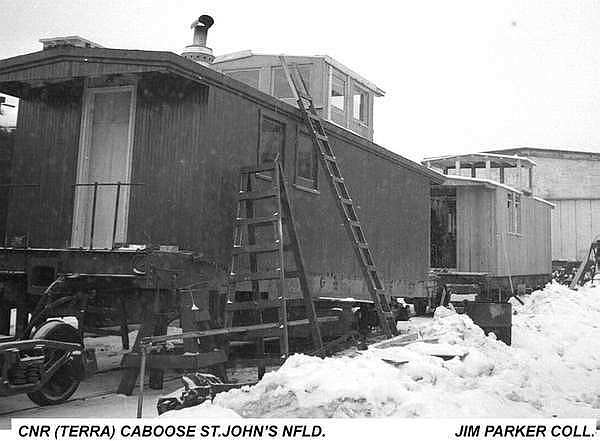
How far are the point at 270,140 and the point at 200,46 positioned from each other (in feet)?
8.81

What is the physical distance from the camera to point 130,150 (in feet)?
24.0

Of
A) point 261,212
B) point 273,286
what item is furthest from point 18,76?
point 273,286

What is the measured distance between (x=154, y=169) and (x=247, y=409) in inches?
143

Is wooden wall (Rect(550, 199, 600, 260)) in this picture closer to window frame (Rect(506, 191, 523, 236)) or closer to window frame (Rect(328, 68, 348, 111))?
window frame (Rect(506, 191, 523, 236))

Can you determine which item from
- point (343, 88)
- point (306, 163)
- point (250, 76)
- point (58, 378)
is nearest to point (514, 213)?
point (343, 88)

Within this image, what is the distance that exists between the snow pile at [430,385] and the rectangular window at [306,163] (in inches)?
110

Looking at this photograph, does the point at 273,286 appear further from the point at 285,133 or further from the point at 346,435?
the point at 346,435

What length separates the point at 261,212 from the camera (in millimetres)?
8227

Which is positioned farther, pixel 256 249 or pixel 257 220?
pixel 257 220

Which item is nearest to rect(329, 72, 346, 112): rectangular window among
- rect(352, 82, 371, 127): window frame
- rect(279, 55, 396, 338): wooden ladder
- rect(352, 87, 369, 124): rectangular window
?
rect(352, 82, 371, 127): window frame

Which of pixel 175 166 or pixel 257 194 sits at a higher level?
pixel 175 166

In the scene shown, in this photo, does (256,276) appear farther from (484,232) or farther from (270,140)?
(484,232)

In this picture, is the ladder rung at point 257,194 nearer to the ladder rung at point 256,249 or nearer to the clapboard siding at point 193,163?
the clapboard siding at point 193,163

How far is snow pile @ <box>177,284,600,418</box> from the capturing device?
170 inches
